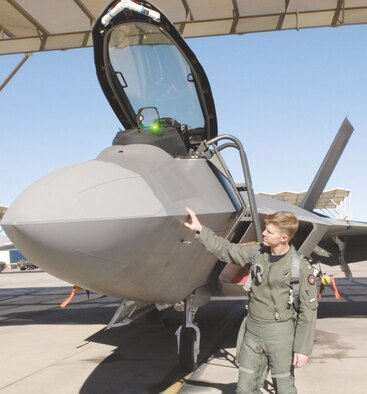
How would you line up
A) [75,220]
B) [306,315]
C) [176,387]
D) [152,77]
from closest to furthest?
1. [306,315]
2. [75,220]
3. [176,387]
4. [152,77]

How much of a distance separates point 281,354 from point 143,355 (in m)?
3.62

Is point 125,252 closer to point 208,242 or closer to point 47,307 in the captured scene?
point 208,242

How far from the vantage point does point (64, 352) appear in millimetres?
7148

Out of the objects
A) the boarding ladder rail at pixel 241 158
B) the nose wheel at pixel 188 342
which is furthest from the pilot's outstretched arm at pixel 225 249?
the nose wheel at pixel 188 342

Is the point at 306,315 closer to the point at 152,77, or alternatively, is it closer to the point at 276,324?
the point at 276,324

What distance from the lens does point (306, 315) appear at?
128 inches

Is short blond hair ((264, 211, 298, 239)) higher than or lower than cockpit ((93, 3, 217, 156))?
lower

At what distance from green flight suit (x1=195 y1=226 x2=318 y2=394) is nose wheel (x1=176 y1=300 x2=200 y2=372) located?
6.16 ft

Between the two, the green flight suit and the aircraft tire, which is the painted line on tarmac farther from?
the green flight suit

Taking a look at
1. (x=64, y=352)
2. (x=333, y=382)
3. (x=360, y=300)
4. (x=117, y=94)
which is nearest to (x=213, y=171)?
(x=117, y=94)

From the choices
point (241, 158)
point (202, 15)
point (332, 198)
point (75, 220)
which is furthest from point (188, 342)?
point (332, 198)

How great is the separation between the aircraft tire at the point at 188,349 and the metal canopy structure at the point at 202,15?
7251 mm

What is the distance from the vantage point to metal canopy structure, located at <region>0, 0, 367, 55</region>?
1063cm

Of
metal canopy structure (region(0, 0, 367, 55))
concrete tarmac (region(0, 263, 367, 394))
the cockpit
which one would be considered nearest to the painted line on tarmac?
concrete tarmac (region(0, 263, 367, 394))
